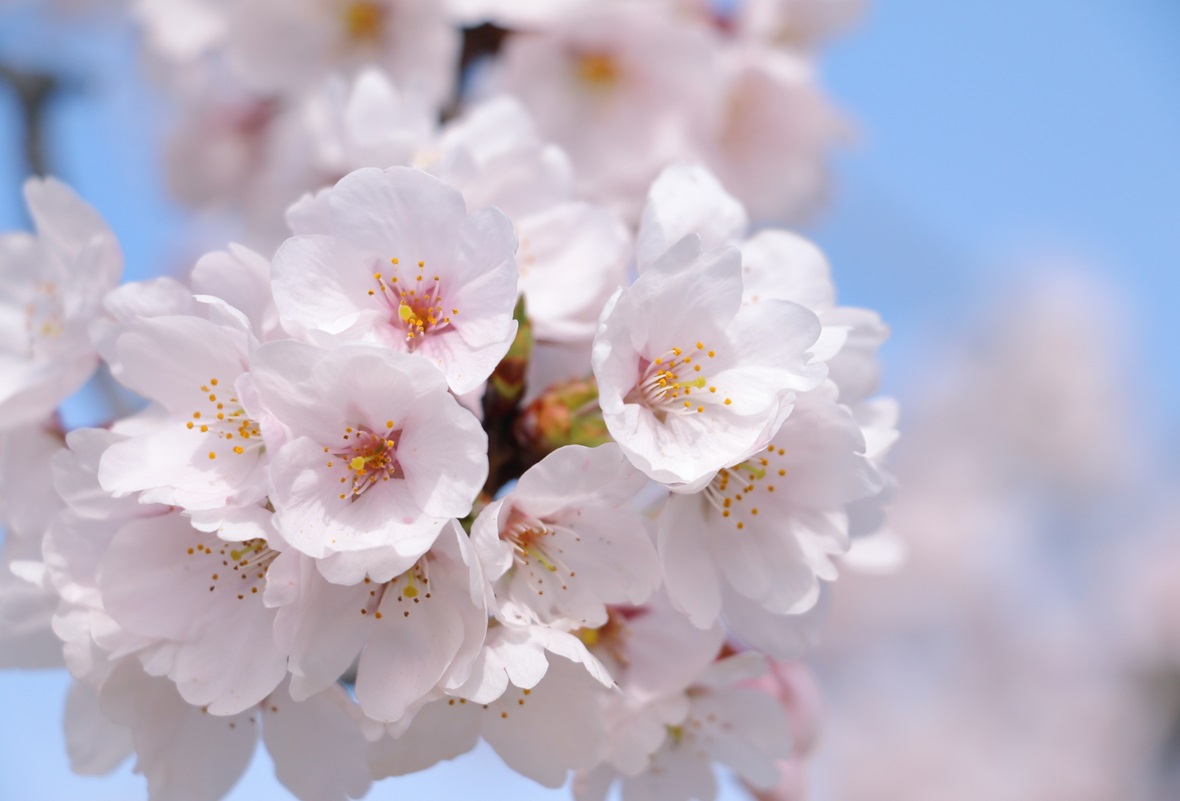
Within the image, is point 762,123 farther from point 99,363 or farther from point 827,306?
point 99,363

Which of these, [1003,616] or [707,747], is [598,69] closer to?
[707,747]

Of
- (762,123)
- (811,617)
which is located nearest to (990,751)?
(762,123)

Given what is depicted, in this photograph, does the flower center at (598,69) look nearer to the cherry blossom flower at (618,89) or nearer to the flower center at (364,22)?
the cherry blossom flower at (618,89)

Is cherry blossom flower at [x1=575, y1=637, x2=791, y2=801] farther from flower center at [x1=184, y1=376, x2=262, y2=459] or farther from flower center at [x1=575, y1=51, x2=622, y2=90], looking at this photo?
flower center at [x1=575, y1=51, x2=622, y2=90]

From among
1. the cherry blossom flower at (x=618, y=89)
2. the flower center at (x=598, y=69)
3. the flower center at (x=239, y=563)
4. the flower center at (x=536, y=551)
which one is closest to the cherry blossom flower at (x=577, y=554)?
the flower center at (x=536, y=551)

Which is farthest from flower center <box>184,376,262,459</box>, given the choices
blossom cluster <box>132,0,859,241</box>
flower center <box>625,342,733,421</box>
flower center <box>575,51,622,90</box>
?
flower center <box>575,51,622,90</box>
